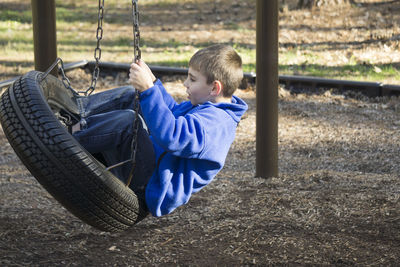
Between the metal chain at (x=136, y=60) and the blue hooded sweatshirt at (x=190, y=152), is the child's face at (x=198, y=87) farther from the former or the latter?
the metal chain at (x=136, y=60)

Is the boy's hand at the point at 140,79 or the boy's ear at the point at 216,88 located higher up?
the boy's hand at the point at 140,79

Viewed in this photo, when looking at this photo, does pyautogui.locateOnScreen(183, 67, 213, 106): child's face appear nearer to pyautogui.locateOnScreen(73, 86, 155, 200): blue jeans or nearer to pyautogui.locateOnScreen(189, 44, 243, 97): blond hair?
pyautogui.locateOnScreen(189, 44, 243, 97): blond hair

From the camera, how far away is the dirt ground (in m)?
3.72

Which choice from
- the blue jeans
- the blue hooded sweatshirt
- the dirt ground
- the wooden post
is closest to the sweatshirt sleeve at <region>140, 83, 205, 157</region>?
the blue hooded sweatshirt

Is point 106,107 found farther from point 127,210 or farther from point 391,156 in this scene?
point 391,156

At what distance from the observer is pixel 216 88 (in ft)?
10.3

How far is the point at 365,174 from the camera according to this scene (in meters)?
5.06

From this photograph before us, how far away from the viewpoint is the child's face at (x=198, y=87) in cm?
314

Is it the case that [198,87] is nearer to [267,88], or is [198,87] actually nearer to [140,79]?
[140,79]

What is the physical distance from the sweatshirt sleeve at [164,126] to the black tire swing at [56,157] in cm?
22

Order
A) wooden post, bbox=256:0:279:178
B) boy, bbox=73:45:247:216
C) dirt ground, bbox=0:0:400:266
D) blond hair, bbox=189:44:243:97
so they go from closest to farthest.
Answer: boy, bbox=73:45:247:216 → blond hair, bbox=189:44:243:97 → dirt ground, bbox=0:0:400:266 → wooden post, bbox=256:0:279:178

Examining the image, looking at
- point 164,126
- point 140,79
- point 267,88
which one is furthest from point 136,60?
point 267,88

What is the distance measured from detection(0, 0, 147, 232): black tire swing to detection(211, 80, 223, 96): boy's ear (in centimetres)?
55

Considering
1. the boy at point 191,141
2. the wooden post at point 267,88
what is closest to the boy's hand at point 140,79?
the boy at point 191,141
